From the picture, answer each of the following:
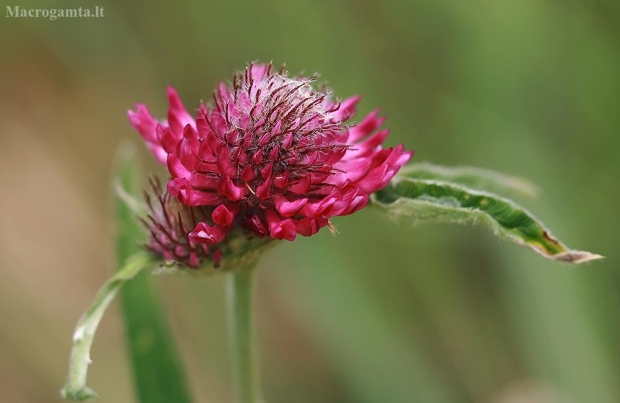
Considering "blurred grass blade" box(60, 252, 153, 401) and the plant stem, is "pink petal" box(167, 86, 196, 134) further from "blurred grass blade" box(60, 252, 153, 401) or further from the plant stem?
the plant stem

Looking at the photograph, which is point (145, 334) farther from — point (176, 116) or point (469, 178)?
point (469, 178)

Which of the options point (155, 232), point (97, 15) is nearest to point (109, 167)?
point (97, 15)

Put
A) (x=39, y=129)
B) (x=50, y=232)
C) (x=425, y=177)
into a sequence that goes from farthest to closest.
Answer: (x=39, y=129) → (x=50, y=232) → (x=425, y=177)

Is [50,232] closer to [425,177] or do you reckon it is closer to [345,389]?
[345,389]

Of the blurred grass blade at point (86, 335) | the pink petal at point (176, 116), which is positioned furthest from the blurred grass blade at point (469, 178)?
the blurred grass blade at point (86, 335)

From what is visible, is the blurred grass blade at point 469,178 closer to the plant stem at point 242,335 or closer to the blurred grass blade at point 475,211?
the blurred grass blade at point 475,211

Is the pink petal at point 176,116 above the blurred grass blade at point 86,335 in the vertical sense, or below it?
above
